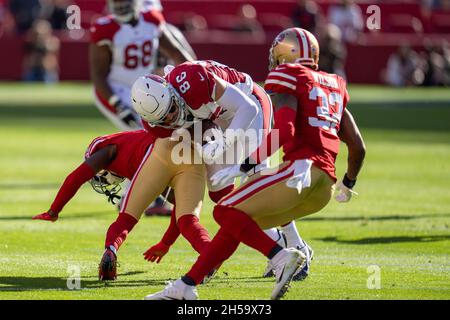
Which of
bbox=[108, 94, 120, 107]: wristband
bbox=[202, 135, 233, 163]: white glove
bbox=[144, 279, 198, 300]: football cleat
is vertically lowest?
bbox=[108, 94, 120, 107]: wristband

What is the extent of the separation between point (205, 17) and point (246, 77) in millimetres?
28478

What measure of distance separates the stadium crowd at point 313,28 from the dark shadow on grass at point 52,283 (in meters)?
21.1

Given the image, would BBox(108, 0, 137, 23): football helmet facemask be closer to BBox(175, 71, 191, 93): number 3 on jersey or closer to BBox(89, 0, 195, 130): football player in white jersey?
BBox(89, 0, 195, 130): football player in white jersey

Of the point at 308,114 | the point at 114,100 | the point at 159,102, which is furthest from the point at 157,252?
the point at 114,100

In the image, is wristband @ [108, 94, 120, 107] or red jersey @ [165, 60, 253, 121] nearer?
red jersey @ [165, 60, 253, 121]

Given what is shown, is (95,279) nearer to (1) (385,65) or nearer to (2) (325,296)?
(2) (325,296)

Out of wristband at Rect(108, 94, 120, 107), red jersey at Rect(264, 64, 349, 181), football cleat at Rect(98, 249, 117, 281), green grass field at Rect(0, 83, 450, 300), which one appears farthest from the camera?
wristband at Rect(108, 94, 120, 107)

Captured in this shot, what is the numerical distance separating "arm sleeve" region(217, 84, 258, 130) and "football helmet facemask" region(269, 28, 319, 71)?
424mm

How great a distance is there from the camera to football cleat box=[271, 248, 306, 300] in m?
7.18

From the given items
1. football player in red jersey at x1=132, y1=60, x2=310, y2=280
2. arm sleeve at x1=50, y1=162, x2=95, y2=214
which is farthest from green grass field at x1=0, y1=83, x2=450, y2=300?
football player in red jersey at x1=132, y1=60, x2=310, y2=280

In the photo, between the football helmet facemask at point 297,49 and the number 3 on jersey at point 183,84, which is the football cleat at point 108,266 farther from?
the football helmet facemask at point 297,49
